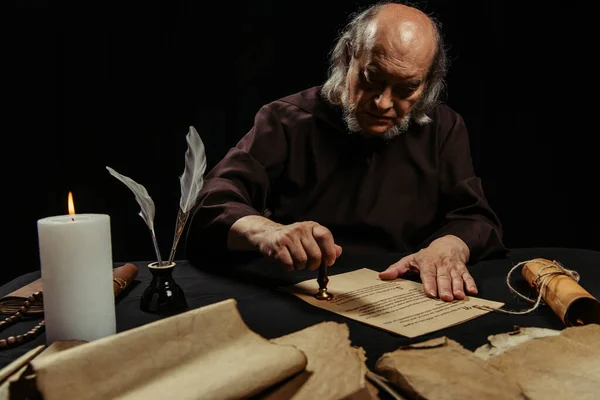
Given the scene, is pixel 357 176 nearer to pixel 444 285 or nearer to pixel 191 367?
pixel 444 285

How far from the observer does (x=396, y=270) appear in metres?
1.67

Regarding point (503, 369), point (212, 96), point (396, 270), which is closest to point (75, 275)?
point (503, 369)

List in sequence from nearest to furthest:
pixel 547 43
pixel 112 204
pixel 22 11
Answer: pixel 22 11
pixel 112 204
pixel 547 43

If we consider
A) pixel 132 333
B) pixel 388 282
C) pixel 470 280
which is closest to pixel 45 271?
pixel 132 333

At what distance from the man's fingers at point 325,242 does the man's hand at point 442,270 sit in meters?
0.28

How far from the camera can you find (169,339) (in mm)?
869

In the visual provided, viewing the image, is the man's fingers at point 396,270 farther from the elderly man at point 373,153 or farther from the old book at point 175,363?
the old book at point 175,363

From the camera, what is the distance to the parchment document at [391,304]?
1261 millimetres

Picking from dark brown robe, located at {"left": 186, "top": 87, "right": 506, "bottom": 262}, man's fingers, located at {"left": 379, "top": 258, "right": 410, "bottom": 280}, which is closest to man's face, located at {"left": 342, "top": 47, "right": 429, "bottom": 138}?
dark brown robe, located at {"left": 186, "top": 87, "right": 506, "bottom": 262}

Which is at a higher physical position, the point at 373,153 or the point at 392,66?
the point at 392,66

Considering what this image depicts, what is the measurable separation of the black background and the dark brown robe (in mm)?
749

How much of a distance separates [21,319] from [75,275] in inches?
12.4

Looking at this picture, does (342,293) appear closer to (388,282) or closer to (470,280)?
(388,282)

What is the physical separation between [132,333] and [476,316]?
2.73 feet
